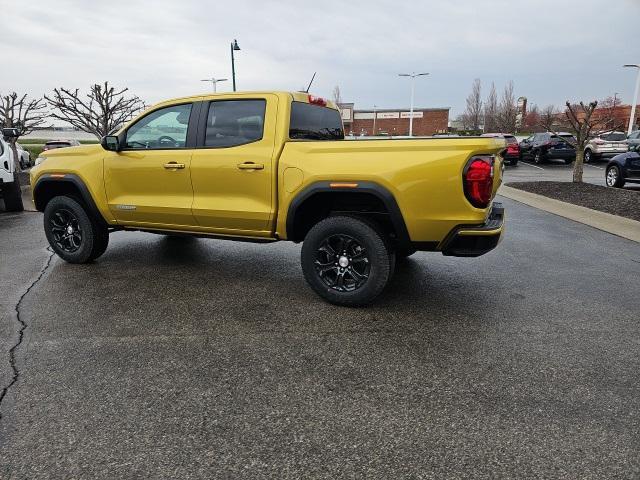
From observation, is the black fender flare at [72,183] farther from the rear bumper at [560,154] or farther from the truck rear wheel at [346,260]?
the rear bumper at [560,154]

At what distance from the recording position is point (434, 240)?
3861 millimetres

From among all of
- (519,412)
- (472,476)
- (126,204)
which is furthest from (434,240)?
(126,204)

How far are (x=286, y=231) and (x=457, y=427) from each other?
7.71 ft

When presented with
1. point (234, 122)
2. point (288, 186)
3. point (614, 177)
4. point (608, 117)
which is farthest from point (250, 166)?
point (608, 117)

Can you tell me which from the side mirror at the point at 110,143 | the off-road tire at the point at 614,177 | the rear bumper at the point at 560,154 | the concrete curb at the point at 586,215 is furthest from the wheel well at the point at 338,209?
the rear bumper at the point at 560,154

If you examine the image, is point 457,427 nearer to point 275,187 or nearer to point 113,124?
point 275,187

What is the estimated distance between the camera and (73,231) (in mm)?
5594

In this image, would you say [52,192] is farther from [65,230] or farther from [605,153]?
[605,153]

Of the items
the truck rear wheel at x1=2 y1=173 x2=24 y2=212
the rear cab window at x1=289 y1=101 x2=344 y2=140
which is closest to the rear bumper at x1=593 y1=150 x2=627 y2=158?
the rear cab window at x1=289 y1=101 x2=344 y2=140

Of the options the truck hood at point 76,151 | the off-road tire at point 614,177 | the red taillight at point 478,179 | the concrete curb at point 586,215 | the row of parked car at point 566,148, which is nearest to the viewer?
the red taillight at point 478,179

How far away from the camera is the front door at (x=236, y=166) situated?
169 inches

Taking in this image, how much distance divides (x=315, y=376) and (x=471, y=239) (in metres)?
1.68

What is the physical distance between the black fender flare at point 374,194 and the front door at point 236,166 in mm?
339

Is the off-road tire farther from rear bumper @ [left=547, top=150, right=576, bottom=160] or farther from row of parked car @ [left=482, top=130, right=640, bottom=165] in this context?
rear bumper @ [left=547, top=150, right=576, bottom=160]
